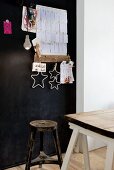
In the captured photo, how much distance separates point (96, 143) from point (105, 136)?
1641 mm

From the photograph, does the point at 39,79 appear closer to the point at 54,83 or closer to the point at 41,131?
the point at 54,83

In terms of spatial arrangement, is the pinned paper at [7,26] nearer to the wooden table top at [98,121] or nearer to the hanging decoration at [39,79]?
the hanging decoration at [39,79]

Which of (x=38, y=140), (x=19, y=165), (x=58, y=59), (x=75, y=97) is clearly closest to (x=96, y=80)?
(x=75, y=97)

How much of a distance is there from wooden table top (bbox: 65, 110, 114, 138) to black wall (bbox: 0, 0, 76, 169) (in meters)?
0.83

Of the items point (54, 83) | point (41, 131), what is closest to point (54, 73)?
point (54, 83)

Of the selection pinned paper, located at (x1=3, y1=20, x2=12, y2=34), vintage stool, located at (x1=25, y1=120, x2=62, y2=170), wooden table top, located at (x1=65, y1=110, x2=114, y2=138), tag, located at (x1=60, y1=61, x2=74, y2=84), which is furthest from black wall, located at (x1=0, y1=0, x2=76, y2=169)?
wooden table top, located at (x1=65, y1=110, x2=114, y2=138)

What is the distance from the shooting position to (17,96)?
8.43 feet

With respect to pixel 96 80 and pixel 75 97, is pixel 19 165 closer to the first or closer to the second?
pixel 75 97

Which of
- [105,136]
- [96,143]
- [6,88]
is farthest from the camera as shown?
[96,143]

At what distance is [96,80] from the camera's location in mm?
3062

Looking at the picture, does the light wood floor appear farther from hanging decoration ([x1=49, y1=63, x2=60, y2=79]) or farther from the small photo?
the small photo

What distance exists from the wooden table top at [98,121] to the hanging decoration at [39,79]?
2.82ft

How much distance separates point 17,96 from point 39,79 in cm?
35

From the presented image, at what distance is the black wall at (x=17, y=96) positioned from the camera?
2.47m
